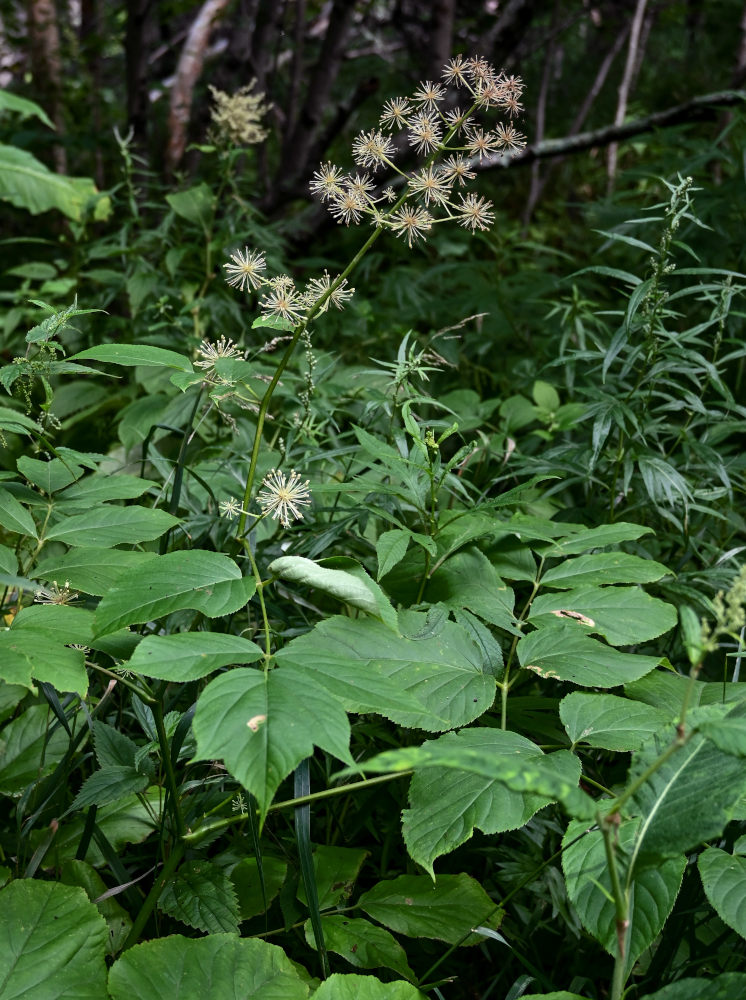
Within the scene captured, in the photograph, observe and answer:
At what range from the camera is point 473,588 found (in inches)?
53.5

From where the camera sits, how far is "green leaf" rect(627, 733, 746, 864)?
30.4 inches

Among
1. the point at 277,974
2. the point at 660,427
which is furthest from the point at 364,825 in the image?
the point at 660,427

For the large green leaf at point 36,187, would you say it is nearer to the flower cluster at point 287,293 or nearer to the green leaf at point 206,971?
the flower cluster at point 287,293

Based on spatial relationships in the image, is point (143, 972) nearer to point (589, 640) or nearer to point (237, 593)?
point (237, 593)

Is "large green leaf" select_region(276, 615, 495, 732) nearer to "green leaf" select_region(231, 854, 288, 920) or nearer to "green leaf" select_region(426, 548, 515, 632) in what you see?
"green leaf" select_region(426, 548, 515, 632)

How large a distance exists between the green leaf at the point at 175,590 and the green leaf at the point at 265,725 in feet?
0.33

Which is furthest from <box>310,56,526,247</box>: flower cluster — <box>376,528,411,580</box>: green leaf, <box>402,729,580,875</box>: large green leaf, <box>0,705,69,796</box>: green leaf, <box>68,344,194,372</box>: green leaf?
<box>0,705,69,796</box>: green leaf

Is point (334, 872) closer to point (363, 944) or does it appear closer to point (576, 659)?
point (363, 944)

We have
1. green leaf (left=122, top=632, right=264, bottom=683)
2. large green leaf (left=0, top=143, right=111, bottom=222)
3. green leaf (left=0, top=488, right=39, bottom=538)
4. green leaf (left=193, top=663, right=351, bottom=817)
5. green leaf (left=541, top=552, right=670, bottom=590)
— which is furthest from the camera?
large green leaf (left=0, top=143, right=111, bottom=222)

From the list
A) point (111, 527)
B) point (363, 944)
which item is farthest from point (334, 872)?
point (111, 527)

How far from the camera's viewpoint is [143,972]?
96 cm

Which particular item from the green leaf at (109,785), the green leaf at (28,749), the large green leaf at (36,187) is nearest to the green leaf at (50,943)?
the green leaf at (109,785)

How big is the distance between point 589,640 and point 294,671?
1.71 ft

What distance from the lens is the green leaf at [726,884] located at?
89 centimetres
